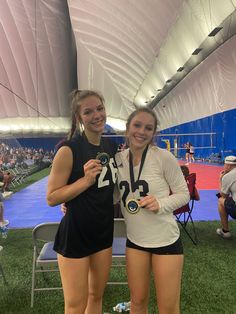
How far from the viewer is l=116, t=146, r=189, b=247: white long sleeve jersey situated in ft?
6.27

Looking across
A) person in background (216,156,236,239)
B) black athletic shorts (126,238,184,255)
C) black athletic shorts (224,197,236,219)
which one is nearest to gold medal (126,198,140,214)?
black athletic shorts (126,238,184,255)

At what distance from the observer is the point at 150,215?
1912mm

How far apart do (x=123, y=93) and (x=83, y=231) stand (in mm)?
39302

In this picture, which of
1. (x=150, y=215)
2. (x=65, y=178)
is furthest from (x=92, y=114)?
(x=150, y=215)

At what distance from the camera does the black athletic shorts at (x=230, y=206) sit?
15.6 ft

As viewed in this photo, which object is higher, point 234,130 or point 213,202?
point 234,130

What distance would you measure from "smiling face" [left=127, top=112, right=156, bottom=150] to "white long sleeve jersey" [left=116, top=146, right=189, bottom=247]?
0.08 m

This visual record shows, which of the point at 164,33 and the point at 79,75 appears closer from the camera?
the point at 164,33

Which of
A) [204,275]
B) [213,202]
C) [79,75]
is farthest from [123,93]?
[204,275]

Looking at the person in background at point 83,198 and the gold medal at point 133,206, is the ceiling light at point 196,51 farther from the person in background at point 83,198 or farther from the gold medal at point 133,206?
the gold medal at point 133,206

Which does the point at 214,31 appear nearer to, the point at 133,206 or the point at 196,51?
the point at 196,51

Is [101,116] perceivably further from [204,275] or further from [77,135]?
[204,275]

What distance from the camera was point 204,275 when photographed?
12.3 ft

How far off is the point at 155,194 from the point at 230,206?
3.30 m
